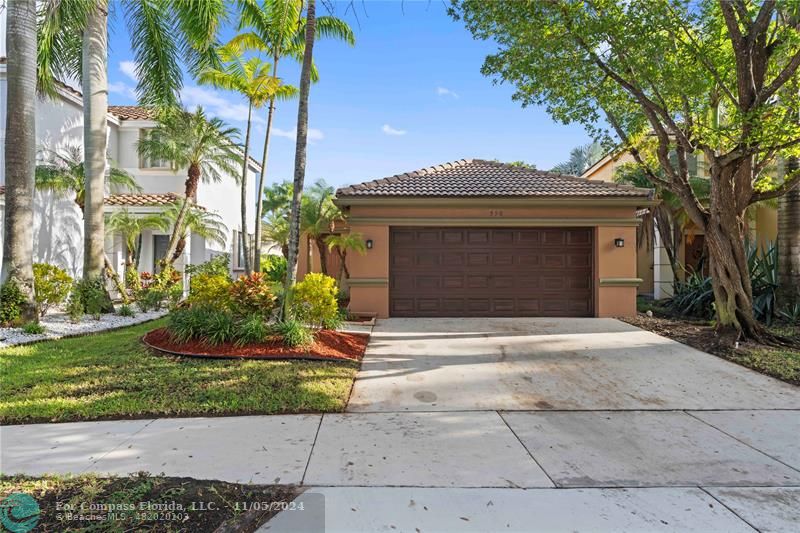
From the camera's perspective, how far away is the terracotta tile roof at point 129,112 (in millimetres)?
16406

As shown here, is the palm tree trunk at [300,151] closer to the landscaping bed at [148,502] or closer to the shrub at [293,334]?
the shrub at [293,334]

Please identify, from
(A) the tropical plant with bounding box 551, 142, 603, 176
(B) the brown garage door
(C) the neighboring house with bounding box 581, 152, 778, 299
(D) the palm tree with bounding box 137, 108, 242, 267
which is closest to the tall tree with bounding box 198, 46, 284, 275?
(D) the palm tree with bounding box 137, 108, 242, 267

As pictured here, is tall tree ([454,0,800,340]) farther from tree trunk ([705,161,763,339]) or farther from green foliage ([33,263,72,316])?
green foliage ([33,263,72,316])

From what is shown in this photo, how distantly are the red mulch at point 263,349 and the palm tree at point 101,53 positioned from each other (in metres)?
4.91

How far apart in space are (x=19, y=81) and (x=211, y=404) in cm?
837

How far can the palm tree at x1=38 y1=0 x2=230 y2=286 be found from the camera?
34.3 feet

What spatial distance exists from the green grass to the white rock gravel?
0.89 meters

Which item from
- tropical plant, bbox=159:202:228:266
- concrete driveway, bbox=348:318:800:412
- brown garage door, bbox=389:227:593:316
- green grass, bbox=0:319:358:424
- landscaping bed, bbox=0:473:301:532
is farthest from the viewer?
tropical plant, bbox=159:202:228:266

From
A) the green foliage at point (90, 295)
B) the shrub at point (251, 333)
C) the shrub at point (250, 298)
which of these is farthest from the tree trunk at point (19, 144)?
the shrub at point (251, 333)

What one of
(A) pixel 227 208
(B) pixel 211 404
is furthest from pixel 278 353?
(A) pixel 227 208

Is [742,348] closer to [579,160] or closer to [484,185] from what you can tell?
[484,185]

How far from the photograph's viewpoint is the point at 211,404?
4879 mm

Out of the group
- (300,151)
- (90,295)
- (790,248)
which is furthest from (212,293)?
(790,248)

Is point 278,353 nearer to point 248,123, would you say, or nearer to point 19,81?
point 19,81
